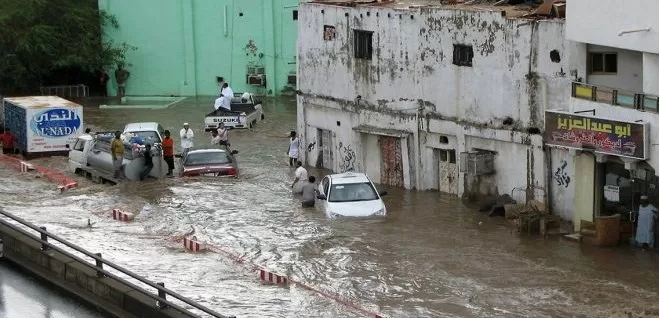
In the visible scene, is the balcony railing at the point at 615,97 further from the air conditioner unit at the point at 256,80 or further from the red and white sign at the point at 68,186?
the air conditioner unit at the point at 256,80

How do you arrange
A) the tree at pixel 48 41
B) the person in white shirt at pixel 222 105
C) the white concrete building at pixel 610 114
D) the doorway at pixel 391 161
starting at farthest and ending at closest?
the tree at pixel 48 41, the person in white shirt at pixel 222 105, the doorway at pixel 391 161, the white concrete building at pixel 610 114

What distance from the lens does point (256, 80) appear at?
52.4 m

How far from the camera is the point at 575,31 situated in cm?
2766

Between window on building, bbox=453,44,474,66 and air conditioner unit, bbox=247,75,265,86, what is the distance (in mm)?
20867

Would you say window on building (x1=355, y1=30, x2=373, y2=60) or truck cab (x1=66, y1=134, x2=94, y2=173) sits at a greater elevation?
window on building (x1=355, y1=30, x2=373, y2=60)

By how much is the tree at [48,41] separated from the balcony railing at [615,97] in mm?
28305

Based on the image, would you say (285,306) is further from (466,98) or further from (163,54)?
(163,54)

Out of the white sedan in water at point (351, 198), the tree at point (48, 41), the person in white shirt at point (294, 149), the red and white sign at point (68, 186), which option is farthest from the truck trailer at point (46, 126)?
the tree at point (48, 41)

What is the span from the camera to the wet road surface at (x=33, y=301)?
66.8 ft

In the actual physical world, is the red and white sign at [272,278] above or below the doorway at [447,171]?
below

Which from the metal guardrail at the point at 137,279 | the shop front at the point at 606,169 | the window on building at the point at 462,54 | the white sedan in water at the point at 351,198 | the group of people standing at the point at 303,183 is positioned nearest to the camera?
the metal guardrail at the point at 137,279

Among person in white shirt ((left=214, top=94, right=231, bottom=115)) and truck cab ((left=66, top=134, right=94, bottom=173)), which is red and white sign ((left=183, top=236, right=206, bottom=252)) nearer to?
truck cab ((left=66, top=134, right=94, bottom=173))

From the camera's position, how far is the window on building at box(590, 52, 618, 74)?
28.1 m

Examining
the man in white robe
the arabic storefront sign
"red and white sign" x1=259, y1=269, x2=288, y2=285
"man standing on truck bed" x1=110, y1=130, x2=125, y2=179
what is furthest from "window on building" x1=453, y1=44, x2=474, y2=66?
"red and white sign" x1=259, y1=269, x2=288, y2=285
